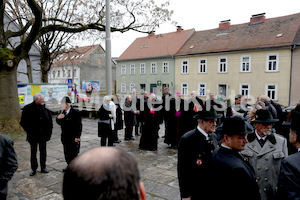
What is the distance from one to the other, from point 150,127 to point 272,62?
2305cm

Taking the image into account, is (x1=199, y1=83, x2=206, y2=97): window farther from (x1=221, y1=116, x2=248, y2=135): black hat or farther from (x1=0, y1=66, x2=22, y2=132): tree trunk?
(x1=221, y1=116, x2=248, y2=135): black hat

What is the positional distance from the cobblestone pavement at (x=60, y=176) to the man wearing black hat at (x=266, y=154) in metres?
1.90

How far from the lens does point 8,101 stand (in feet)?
35.5

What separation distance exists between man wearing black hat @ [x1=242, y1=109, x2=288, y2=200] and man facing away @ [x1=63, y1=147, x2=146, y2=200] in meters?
2.55

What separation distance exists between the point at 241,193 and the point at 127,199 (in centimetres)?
143

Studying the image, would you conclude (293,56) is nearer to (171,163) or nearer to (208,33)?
(208,33)

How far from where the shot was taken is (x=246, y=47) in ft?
91.5

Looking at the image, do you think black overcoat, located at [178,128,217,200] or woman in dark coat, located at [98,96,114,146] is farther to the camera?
woman in dark coat, located at [98,96,114,146]

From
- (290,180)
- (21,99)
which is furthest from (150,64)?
(290,180)

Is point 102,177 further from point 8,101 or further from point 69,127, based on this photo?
point 8,101

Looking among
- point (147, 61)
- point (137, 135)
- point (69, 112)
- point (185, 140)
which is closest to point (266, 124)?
point (185, 140)

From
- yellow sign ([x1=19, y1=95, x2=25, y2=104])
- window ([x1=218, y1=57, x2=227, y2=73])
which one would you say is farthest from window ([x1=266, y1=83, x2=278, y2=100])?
yellow sign ([x1=19, y1=95, x2=25, y2=104])

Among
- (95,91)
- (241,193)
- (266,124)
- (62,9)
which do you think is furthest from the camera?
(95,91)

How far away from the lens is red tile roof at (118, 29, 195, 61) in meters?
36.4
